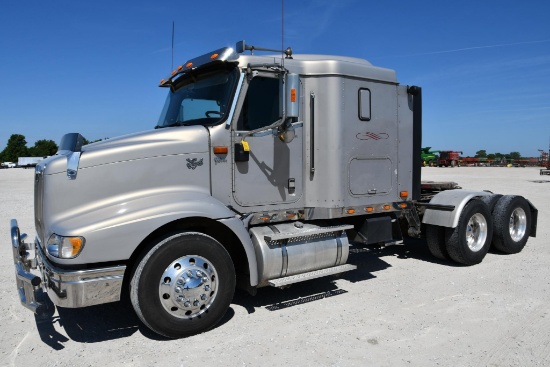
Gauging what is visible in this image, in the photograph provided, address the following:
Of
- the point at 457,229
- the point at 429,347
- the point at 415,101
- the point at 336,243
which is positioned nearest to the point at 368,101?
the point at 415,101

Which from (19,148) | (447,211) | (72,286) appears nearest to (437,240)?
(447,211)

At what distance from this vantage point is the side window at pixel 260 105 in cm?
501

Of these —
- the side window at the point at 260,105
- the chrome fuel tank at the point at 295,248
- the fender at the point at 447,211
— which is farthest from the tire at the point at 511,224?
the side window at the point at 260,105

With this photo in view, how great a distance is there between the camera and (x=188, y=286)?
4273 millimetres

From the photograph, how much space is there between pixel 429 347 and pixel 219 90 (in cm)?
354

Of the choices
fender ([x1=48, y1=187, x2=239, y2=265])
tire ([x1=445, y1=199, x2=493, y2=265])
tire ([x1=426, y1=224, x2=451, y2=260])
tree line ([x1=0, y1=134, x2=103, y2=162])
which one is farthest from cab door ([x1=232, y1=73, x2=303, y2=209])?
tree line ([x1=0, y1=134, x2=103, y2=162])

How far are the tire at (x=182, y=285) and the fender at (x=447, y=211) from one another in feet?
12.6

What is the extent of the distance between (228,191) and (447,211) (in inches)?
149

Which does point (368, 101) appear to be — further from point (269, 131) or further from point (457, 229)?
point (457, 229)

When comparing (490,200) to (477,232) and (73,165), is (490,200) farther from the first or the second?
(73,165)

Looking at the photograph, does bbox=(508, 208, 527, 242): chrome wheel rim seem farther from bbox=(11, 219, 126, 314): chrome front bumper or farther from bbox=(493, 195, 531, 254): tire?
bbox=(11, 219, 126, 314): chrome front bumper

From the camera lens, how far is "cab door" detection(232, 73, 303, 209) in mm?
5020

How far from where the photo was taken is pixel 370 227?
6.10 meters

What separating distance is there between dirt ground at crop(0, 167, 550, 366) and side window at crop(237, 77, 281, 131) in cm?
222
